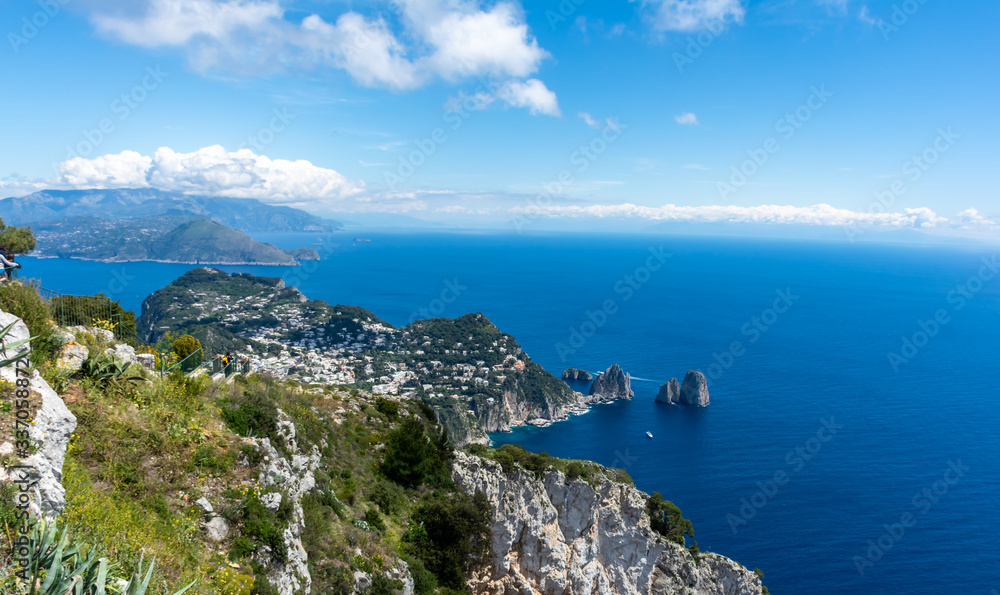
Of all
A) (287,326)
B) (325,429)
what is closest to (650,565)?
(325,429)

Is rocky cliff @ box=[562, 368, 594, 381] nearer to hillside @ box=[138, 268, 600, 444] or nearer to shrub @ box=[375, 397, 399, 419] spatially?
hillside @ box=[138, 268, 600, 444]

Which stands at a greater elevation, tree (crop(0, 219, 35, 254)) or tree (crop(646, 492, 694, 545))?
tree (crop(0, 219, 35, 254))

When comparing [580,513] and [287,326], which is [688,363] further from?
[287,326]

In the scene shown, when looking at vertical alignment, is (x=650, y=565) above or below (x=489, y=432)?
above

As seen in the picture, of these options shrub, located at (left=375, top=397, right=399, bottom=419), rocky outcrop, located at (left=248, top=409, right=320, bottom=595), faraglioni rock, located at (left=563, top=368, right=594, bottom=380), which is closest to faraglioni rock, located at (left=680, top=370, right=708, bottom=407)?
faraglioni rock, located at (left=563, top=368, right=594, bottom=380)

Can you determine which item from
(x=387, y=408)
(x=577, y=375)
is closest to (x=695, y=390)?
(x=577, y=375)

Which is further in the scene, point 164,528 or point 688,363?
point 688,363
